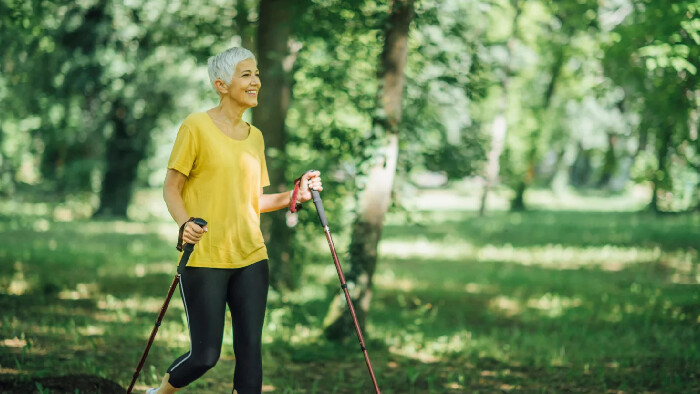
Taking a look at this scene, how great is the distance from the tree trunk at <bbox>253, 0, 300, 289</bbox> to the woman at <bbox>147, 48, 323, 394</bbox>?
5507 millimetres

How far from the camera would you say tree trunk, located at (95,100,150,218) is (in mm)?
23766

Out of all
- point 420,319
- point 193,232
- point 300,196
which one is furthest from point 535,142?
point 193,232

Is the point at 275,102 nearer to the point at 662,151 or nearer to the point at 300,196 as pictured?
the point at 300,196

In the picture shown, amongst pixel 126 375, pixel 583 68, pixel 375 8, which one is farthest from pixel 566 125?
pixel 126 375

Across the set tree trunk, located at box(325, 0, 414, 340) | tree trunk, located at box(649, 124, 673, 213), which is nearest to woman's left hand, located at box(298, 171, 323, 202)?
tree trunk, located at box(325, 0, 414, 340)

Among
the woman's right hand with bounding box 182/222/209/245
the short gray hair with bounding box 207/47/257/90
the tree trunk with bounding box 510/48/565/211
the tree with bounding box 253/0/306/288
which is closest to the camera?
the woman's right hand with bounding box 182/222/209/245

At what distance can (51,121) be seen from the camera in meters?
25.0

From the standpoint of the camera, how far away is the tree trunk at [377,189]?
7.87 m

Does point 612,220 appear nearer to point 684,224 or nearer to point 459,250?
point 684,224

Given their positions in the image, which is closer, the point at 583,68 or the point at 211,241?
the point at 211,241

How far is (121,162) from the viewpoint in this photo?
82.8ft

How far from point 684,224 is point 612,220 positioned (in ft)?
12.0

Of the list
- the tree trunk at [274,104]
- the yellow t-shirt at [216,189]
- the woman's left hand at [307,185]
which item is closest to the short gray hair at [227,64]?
the yellow t-shirt at [216,189]

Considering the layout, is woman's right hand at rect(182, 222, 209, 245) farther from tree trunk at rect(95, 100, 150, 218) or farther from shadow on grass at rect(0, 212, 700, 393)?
tree trunk at rect(95, 100, 150, 218)
